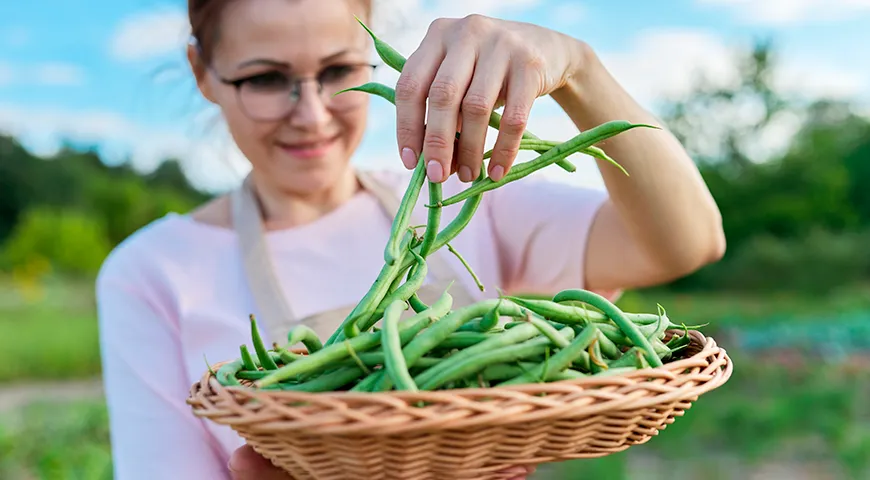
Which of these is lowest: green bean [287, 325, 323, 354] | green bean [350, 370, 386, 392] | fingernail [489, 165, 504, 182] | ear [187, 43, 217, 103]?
green bean [350, 370, 386, 392]

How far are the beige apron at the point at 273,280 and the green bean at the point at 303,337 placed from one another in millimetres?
638

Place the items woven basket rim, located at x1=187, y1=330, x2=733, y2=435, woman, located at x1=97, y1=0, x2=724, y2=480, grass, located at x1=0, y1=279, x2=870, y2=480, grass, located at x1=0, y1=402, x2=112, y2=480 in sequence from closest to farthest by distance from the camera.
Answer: woven basket rim, located at x1=187, y1=330, x2=733, y2=435, woman, located at x1=97, y1=0, x2=724, y2=480, grass, located at x1=0, y1=402, x2=112, y2=480, grass, located at x1=0, y1=279, x2=870, y2=480

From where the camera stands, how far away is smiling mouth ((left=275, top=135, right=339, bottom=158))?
76.8 inches

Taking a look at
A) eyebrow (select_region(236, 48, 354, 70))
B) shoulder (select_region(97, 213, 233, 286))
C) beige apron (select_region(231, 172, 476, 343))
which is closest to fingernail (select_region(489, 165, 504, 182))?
beige apron (select_region(231, 172, 476, 343))

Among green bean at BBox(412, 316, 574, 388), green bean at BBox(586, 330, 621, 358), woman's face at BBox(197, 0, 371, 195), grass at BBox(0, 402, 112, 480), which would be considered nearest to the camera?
green bean at BBox(412, 316, 574, 388)

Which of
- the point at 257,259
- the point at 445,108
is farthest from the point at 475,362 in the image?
the point at 257,259

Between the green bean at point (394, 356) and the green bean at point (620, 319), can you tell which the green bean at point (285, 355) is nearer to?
the green bean at point (394, 356)

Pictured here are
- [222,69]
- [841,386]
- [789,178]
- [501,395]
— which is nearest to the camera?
[501,395]

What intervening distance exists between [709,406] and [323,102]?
4.65m

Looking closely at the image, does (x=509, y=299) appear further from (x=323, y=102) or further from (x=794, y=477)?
(x=794, y=477)

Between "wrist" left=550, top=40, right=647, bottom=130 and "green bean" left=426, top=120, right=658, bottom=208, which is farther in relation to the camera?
"wrist" left=550, top=40, right=647, bottom=130

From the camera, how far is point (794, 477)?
194 inches

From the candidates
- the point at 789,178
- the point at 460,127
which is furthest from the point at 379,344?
the point at 789,178

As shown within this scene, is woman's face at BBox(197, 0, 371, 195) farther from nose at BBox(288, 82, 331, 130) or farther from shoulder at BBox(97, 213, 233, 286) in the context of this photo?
shoulder at BBox(97, 213, 233, 286)
